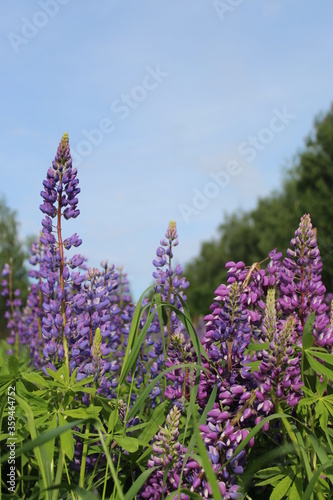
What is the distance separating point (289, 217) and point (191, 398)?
105ft

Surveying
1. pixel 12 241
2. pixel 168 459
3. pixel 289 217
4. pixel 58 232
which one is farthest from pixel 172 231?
pixel 12 241

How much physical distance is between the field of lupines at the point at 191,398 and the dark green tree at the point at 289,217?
14.5 m

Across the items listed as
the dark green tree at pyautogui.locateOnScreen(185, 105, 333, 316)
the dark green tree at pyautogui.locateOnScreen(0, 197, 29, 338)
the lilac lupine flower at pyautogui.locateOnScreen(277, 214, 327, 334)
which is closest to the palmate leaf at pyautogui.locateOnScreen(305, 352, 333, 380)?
the lilac lupine flower at pyautogui.locateOnScreen(277, 214, 327, 334)

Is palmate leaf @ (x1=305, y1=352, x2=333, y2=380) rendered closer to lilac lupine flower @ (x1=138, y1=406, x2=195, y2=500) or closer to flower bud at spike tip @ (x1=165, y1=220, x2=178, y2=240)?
lilac lupine flower @ (x1=138, y1=406, x2=195, y2=500)

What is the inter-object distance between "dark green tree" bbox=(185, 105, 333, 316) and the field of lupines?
570 inches

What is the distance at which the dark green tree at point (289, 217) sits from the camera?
98.2ft

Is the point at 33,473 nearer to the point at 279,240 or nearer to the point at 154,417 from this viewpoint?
the point at 154,417

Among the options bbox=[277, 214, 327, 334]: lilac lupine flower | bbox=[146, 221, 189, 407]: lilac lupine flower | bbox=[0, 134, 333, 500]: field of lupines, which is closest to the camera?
bbox=[0, 134, 333, 500]: field of lupines

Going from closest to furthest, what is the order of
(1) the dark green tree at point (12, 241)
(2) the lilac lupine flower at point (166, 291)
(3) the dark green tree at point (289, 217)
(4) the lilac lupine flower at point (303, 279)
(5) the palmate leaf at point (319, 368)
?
(5) the palmate leaf at point (319, 368) < (4) the lilac lupine flower at point (303, 279) < (2) the lilac lupine flower at point (166, 291) < (3) the dark green tree at point (289, 217) < (1) the dark green tree at point (12, 241)

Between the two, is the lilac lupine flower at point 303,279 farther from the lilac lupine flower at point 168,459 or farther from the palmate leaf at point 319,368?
the lilac lupine flower at point 168,459

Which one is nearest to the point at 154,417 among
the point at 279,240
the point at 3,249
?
the point at 279,240

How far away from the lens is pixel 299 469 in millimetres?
1921

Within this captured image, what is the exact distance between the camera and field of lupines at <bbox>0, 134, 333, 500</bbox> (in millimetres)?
1820

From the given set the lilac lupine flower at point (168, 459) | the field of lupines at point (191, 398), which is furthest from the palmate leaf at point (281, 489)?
the lilac lupine flower at point (168, 459)
